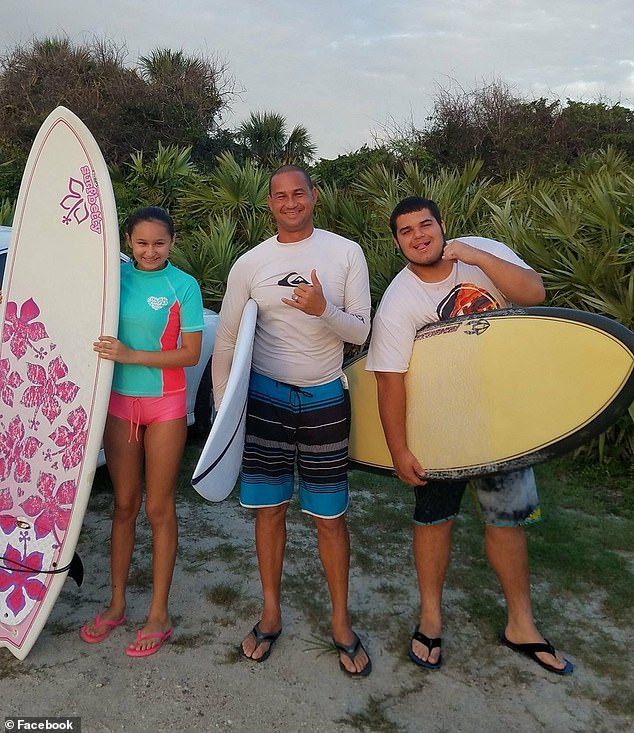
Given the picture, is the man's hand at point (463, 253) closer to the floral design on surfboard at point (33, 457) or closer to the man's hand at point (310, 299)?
the man's hand at point (310, 299)

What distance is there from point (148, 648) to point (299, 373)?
1235mm

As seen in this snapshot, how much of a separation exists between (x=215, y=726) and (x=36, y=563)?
Answer: 3.23 feet

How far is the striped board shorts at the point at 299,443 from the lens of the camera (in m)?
2.38

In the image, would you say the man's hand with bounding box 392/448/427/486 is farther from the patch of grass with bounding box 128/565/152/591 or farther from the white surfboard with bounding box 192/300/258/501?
the patch of grass with bounding box 128/565/152/591

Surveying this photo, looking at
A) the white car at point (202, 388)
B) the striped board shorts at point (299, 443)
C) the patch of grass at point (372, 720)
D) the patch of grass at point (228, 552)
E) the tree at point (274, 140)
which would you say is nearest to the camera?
the patch of grass at point (372, 720)

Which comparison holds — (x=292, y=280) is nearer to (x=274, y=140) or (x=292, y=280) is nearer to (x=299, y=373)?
(x=299, y=373)

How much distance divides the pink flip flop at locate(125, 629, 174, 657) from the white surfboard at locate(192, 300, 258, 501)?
76 centimetres

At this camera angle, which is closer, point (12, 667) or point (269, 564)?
point (12, 667)

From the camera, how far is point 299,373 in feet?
7.74

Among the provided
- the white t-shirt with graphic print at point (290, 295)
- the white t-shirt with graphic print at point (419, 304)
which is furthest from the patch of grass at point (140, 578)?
the white t-shirt with graphic print at point (419, 304)

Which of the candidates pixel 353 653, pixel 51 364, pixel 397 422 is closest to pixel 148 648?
pixel 353 653

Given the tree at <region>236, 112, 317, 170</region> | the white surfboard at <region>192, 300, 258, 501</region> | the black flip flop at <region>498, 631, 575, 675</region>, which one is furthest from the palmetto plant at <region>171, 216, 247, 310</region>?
the tree at <region>236, 112, 317, 170</region>

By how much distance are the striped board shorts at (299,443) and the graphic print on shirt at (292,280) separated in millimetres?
361

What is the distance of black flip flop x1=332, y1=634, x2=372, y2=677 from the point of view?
2.40 metres
